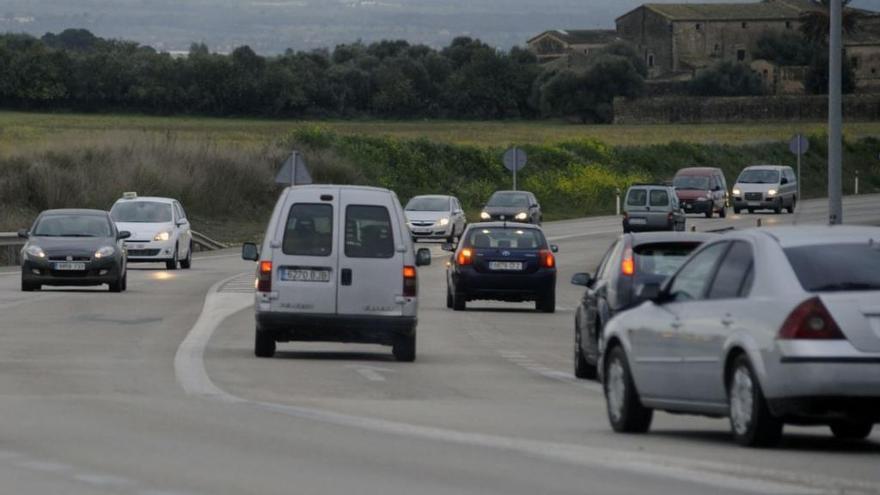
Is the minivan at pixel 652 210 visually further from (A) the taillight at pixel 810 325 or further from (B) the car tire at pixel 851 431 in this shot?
(A) the taillight at pixel 810 325

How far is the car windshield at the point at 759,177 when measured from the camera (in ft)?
262

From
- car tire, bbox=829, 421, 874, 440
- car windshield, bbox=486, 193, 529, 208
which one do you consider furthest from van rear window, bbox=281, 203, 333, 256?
car windshield, bbox=486, 193, 529, 208

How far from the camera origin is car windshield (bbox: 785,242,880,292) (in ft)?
43.0

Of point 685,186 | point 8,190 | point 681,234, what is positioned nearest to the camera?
point 681,234

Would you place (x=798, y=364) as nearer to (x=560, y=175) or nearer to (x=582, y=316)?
(x=582, y=316)

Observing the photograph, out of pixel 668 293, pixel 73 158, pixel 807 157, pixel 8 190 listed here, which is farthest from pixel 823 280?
pixel 807 157

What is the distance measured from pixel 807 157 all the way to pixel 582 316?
9780 centimetres

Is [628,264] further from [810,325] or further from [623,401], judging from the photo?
[810,325]

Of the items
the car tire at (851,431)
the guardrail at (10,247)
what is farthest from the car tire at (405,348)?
the guardrail at (10,247)

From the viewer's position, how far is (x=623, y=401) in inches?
589

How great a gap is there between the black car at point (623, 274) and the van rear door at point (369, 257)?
2.23m

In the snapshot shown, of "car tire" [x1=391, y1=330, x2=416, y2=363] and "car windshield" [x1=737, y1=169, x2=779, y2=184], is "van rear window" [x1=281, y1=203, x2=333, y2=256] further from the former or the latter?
"car windshield" [x1=737, y1=169, x2=779, y2=184]

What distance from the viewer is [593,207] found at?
9338cm

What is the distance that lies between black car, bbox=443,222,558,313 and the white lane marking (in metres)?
15.2
